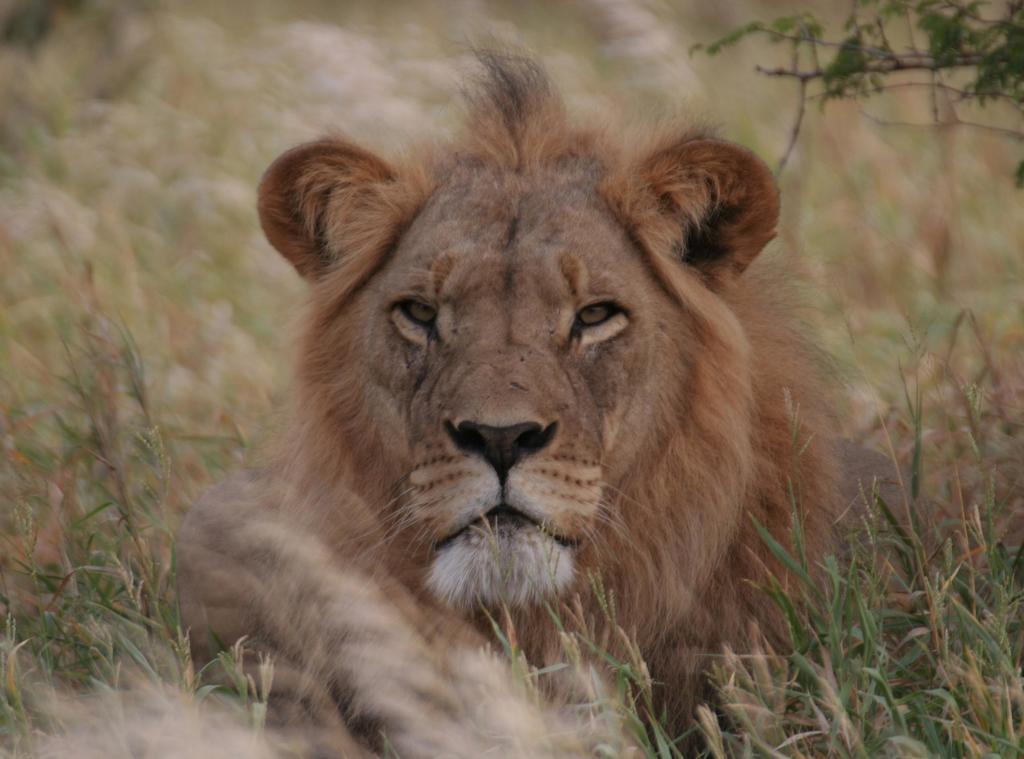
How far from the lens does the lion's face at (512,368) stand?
3.55 metres

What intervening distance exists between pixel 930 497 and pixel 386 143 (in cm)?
192

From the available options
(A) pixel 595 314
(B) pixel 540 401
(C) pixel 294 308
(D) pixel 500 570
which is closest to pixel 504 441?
(B) pixel 540 401

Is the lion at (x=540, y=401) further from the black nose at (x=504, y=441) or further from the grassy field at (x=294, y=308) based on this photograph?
the grassy field at (x=294, y=308)

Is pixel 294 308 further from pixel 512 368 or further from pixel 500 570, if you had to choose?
pixel 500 570

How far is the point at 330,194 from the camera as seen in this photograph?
168 inches

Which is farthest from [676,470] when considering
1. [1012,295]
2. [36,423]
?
[1012,295]

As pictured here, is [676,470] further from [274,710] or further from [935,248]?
[935,248]

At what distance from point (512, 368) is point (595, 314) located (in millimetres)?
318

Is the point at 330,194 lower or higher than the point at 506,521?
higher

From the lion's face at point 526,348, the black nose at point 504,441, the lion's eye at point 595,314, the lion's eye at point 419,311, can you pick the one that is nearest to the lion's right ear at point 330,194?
the lion's face at point 526,348

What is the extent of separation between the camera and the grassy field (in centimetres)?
349

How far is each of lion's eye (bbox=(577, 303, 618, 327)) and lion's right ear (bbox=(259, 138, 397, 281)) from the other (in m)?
0.62

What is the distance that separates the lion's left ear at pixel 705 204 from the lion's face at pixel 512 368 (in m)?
0.09

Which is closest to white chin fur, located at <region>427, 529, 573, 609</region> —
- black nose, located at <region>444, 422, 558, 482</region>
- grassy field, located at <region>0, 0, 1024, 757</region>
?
black nose, located at <region>444, 422, 558, 482</region>
